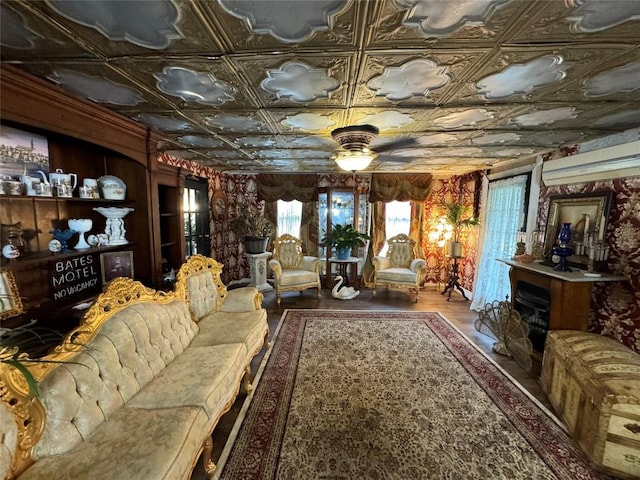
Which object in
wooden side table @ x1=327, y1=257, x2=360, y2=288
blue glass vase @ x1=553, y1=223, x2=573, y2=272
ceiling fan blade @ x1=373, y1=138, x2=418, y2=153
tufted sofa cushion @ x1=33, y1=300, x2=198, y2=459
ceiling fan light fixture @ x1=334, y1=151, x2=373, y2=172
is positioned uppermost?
ceiling fan blade @ x1=373, y1=138, x2=418, y2=153

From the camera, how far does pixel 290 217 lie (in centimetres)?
581

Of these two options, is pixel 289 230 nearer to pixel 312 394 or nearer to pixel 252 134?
pixel 252 134

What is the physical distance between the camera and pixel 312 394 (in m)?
2.26


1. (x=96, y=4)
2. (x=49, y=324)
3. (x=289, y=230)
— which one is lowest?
(x=49, y=324)

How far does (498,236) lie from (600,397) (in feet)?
9.72

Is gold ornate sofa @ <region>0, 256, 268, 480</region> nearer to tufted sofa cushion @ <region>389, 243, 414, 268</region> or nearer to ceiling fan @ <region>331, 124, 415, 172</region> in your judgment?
ceiling fan @ <region>331, 124, 415, 172</region>

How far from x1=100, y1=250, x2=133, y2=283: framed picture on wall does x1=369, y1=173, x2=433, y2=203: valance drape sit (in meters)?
4.45

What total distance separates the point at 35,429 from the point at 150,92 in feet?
6.30

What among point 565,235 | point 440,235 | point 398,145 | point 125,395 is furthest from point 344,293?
point 125,395

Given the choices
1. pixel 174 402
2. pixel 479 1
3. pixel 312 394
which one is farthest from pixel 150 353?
pixel 479 1

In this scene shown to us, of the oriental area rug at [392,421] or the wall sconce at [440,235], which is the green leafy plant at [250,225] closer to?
the oriental area rug at [392,421]

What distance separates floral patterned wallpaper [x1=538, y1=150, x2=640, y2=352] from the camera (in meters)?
2.31

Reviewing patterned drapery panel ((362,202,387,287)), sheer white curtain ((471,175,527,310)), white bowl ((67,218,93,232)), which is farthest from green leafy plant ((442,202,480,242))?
white bowl ((67,218,93,232))

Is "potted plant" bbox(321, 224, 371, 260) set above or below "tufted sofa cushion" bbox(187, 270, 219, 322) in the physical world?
above
